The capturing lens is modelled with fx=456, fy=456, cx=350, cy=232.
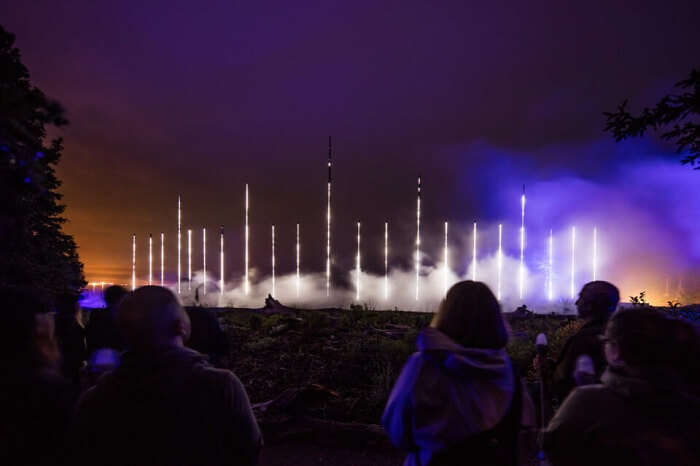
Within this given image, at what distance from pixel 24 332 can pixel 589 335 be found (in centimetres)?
364

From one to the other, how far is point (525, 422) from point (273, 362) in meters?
7.72

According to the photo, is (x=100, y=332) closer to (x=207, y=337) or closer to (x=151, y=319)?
(x=207, y=337)

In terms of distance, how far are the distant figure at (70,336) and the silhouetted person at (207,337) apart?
1.26 meters

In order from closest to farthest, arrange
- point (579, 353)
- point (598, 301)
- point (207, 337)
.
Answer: point (579, 353)
point (598, 301)
point (207, 337)

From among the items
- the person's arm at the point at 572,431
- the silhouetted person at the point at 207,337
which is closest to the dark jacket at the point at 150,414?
the person's arm at the point at 572,431

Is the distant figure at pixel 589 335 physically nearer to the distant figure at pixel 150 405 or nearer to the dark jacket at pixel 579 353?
the dark jacket at pixel 579 353

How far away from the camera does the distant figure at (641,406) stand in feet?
6.00

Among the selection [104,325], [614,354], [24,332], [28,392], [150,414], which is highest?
[24,332]

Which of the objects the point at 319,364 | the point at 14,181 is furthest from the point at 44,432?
the point at 319,364

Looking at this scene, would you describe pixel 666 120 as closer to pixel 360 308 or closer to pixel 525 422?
pixel 525 422

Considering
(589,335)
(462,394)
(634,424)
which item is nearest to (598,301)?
(589,335)

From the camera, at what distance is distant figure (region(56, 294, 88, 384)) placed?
4.73 m

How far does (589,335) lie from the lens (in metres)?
3.53

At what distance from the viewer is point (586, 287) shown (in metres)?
3.85
